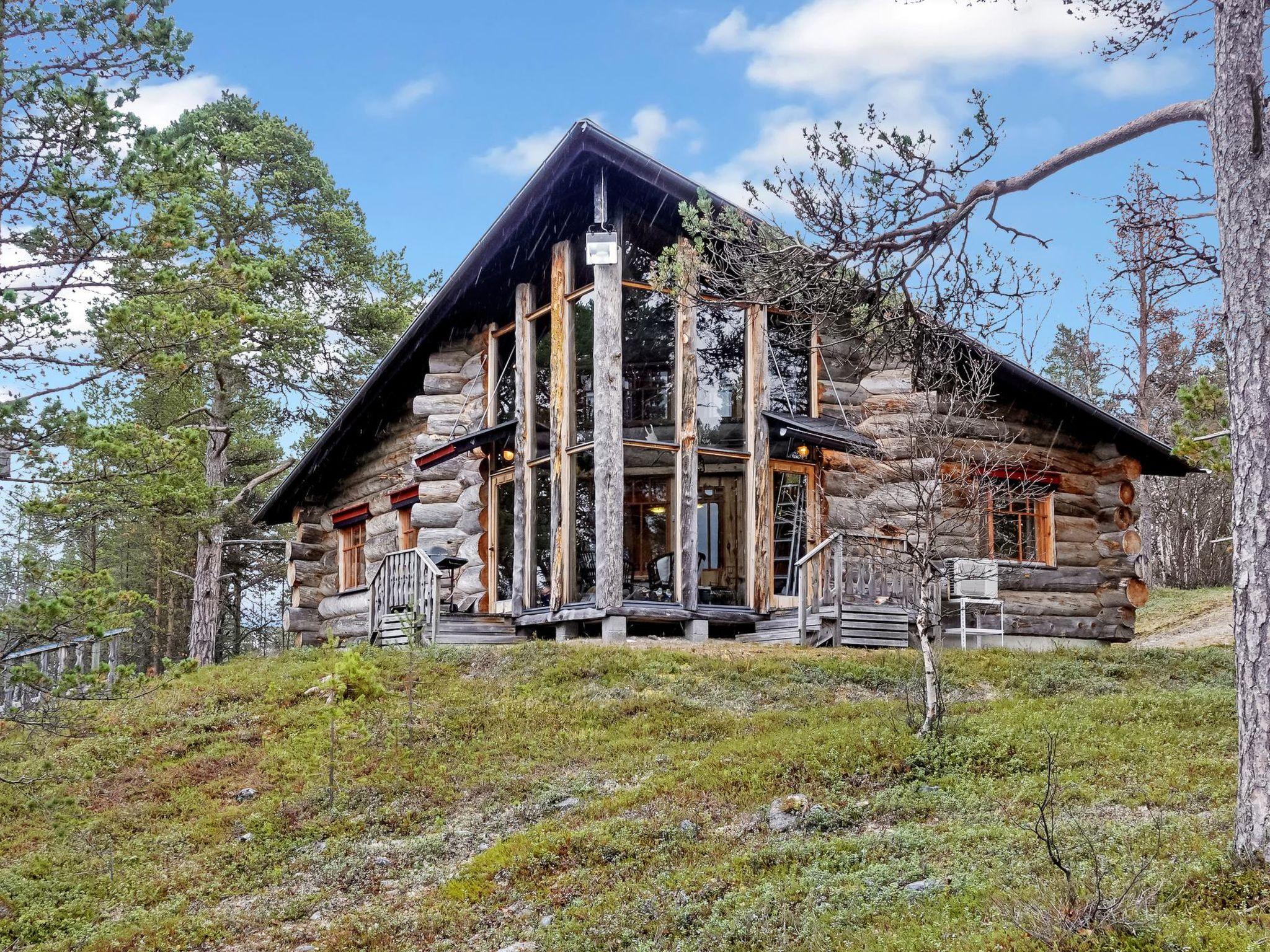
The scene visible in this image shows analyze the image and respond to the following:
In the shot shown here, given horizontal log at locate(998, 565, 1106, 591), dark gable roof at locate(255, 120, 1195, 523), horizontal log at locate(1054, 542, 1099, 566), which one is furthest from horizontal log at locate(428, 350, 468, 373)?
horizontal log at locate(1054, 542, 1099, 566)

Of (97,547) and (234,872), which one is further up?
(97,547)

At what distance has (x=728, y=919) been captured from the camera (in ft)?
20.6

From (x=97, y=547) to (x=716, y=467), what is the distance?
87.0 ft

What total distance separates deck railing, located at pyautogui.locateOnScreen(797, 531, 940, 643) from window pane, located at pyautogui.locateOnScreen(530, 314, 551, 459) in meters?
4.14

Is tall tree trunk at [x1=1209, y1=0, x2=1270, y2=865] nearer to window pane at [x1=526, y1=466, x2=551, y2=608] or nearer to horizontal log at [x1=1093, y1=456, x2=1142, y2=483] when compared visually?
window pane at [x1=526, y1=466, x2=551, y2=608]

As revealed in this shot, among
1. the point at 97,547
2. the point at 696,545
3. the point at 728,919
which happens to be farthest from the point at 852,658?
the point at 97,547

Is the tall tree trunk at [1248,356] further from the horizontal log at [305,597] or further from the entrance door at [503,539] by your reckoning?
the horizontal log at [305,597]

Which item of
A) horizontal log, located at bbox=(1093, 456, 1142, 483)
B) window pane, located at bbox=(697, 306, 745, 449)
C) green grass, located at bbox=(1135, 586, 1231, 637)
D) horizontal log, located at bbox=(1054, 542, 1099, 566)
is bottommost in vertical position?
green grass, located at bbox=(1135, 586, 1231, 637)

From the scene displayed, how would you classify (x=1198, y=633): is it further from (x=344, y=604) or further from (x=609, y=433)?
(x=344, y=604)

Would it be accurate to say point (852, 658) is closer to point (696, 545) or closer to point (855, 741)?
point (696, 545)

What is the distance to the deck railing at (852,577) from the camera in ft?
47.4

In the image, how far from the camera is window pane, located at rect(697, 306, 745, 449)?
15.7m

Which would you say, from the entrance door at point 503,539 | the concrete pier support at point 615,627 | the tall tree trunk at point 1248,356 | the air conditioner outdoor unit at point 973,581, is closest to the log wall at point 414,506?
the entrance door at point 503,539

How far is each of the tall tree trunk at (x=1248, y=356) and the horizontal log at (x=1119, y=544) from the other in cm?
1204
